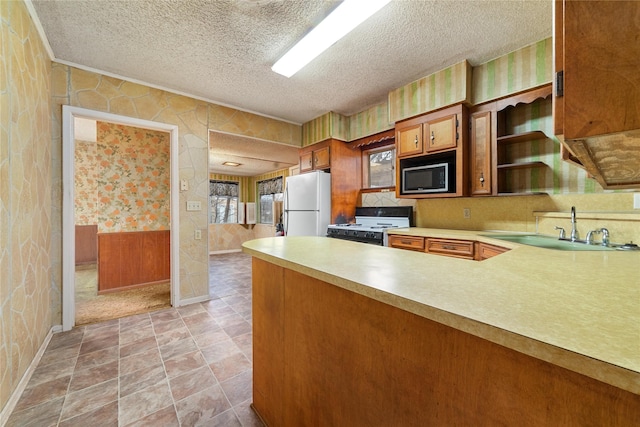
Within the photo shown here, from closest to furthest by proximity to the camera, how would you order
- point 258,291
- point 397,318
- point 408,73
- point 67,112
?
point 397,318
point 258,291
point 67,112
point 408,73

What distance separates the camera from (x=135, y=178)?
3.71 meters

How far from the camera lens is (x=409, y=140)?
297cm

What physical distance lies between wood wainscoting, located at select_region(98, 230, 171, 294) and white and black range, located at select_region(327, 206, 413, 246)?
2617 mm

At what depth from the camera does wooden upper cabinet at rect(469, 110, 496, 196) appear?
8.01 ft

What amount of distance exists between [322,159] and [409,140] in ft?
4.40

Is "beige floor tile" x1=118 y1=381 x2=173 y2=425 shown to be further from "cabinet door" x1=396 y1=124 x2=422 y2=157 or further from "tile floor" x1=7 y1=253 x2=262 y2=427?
"cabinet door" x1=396 y1=124 x2=422 y2=157

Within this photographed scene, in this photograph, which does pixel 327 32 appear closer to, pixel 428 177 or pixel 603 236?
pixel 428 177

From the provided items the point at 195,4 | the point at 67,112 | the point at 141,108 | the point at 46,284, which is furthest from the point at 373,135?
the point at 46,284

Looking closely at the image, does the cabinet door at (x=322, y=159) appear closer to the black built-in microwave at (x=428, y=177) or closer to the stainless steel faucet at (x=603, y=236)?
the black built-in microwave at (x=428, y=177)

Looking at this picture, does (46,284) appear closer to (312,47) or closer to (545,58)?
(312,47)

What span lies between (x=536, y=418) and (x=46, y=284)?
3.24 metres

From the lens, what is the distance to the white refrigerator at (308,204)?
145 inches

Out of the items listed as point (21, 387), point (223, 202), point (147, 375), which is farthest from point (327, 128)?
point (223, 202)

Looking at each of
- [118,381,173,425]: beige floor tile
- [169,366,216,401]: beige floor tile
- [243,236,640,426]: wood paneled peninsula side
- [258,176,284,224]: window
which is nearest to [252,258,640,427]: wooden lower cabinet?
[243,236,640,426]: wood paneled peninsula side
